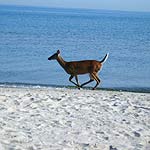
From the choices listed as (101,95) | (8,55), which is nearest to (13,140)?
(101,95)

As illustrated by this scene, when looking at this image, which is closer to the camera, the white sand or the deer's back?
the white sand

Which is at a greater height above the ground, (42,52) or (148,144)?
(148,144)

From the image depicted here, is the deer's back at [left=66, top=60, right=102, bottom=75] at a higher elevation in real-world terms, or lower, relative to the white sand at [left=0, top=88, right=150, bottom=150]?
higher

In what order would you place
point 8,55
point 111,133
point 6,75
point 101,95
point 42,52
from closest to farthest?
point 111,133 < point 101,95 < point 6,75 < point 8,55 < point 42,52

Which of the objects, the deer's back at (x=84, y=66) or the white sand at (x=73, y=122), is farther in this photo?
the deer's back at (x=84, y=66)

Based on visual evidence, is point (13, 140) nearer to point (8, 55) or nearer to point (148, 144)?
point (148, 144)

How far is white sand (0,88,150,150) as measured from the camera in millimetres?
7484

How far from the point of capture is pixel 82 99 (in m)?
11.3

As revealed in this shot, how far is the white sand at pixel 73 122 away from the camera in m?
7.48

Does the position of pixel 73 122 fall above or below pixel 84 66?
below

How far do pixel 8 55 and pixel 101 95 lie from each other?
17565 mm

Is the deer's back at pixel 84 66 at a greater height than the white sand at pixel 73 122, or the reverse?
the deer's back at pixel 84 66

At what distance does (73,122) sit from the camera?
8883 mm

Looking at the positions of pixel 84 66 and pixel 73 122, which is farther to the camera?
pixel 84 66
